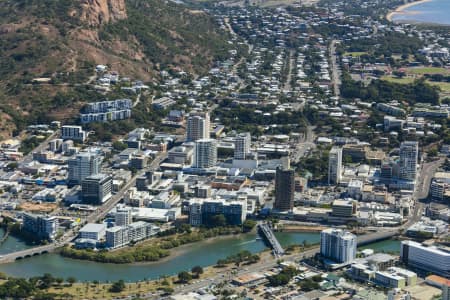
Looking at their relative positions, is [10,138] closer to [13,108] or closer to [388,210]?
[13,108]

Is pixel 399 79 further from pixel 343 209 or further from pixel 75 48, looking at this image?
pixel 343 209

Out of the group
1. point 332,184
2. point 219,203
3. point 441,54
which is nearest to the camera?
point 219,203

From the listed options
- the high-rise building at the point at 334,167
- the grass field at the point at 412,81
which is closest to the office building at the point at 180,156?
the high-rise building at the point at 334,167

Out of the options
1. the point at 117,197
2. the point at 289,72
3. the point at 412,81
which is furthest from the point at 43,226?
the point at 289,72

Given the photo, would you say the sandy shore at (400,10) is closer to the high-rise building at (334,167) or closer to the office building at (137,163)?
the high-rise building at (334,167)

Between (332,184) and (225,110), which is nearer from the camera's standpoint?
(332,184)

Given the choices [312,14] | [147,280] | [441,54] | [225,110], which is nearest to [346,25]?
[312,14]
